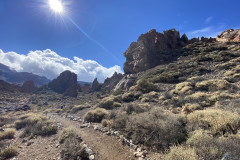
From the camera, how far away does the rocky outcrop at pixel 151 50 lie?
29.9 metres

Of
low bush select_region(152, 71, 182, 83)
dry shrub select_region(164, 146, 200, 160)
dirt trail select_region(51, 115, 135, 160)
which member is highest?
low bush select_region(152, 71, 182, 83)

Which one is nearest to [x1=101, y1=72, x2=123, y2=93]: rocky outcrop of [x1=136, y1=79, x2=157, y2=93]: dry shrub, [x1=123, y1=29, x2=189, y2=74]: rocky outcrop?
[x1=123, y1=29, x2=189, y2=74]: rocky outcrop

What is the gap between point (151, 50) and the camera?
3362cm

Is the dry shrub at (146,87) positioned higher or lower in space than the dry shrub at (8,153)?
higher

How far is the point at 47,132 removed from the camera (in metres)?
7.67

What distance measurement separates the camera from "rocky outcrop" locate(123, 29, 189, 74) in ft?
98.1

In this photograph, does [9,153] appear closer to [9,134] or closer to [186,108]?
[9,134]

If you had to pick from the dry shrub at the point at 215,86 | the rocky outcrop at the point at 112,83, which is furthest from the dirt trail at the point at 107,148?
the rocky outcrop at the point at 112,83

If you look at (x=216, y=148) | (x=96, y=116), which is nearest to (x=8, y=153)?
(x=96, y=116)

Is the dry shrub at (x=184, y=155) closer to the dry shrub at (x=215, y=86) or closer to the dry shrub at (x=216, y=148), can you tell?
the dry shrub at (x=216, y=148)

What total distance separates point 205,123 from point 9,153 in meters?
8.69

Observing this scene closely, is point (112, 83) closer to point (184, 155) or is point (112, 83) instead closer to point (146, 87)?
point (146, 87)

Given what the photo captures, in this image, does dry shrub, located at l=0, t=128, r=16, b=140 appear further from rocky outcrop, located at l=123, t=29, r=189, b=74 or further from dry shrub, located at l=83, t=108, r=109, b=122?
rocky outcrop, located at l=123, t=29, r=189, b=74

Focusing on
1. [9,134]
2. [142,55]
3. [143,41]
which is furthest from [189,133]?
[143,41]
